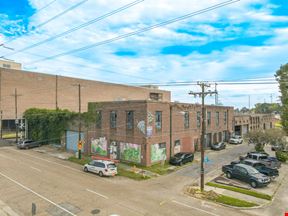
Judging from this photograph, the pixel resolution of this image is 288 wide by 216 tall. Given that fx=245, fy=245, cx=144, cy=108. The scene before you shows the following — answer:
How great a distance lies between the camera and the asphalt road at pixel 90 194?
16.2 m

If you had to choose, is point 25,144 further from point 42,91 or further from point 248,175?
point 248,175

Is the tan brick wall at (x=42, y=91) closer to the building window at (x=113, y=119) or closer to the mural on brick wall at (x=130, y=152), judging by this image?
the building window at (x=113, y=119)

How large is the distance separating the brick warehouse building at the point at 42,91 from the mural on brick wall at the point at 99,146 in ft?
48.3

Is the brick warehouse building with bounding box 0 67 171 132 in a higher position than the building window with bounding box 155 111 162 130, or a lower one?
higher

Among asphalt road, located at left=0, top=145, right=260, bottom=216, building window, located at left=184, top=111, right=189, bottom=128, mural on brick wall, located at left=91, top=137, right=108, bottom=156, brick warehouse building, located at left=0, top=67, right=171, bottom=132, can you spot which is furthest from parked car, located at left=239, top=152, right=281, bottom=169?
brick warehouse building, located at left=0, top=67, right=171, bottom=132

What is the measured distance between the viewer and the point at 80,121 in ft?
114

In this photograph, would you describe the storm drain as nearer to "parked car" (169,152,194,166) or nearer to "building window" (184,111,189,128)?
"parked car" (169,152,194,166)

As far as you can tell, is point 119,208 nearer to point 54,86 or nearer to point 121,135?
point 121,135

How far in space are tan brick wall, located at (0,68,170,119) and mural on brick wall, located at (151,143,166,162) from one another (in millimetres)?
38346

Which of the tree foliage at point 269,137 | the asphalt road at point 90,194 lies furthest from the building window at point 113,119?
the tree foliage at point 269,137

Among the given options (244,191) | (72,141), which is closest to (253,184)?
(244,191)

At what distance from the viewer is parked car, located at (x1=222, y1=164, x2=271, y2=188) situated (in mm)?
22062

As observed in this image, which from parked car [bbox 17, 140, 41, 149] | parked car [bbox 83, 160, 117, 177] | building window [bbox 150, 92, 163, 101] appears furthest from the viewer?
building window [bbox 150, 92, 163, 101]

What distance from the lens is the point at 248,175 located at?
2280 cm
